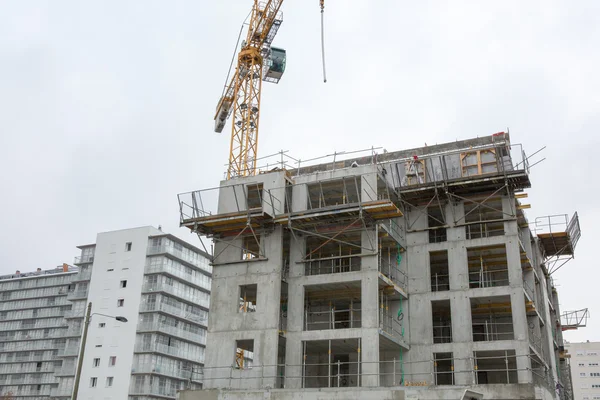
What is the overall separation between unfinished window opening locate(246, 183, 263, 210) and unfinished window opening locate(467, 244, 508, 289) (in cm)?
1332

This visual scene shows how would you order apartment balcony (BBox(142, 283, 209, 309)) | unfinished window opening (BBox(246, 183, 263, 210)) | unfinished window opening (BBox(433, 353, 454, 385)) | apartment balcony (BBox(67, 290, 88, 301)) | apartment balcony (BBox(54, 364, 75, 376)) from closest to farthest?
unfinished window opening (BBox(433, 353, 454, 385)) → unfinished window opening (BBox(246, 183, 263, 210)) → apartment balcony (BBox(142, 283, 209, 309)) → apartment balcony (BBox(54, 364, 75, 376)) → apartment balcony (BBox(67, 290, 88, 301))

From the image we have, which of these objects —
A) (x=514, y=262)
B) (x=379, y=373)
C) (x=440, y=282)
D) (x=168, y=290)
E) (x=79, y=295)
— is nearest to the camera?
(x=379, y=373)

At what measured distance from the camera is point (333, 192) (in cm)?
3859

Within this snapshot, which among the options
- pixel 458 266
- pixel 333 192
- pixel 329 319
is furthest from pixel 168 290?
pixel 458 266

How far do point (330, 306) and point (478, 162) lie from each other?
1292 centimetres

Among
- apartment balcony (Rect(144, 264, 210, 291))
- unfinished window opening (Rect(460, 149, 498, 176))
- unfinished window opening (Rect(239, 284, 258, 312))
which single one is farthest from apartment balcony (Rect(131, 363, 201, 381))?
unfinished window opening (Rect(460, 149, 498, 176))

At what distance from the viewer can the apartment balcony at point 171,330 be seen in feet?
255

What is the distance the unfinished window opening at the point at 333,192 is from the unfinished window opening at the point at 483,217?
713cm

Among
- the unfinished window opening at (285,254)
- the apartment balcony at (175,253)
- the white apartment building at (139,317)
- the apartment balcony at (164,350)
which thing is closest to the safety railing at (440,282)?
the unfinished window opening at (285,254)

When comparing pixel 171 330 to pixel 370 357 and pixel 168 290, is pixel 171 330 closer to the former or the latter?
pixel 168 290

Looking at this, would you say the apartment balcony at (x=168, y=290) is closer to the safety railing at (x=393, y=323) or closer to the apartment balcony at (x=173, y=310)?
the apartment balcony at (x=173, y=310)

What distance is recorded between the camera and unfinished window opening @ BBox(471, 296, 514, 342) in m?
38.3

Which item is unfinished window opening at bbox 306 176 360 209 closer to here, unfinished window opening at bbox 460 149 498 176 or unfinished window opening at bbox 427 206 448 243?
unfinished window opening at bbox 427 206 448 243

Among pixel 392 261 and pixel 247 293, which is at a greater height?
pixel 392 261
